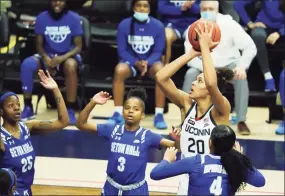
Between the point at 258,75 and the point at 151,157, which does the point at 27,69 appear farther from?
the point at 258,75

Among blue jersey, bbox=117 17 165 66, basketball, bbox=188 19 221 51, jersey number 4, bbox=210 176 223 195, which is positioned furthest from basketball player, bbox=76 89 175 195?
blue jersey, bbox=117 17 165 66

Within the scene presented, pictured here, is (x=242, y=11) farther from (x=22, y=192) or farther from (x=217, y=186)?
(x=217, y=186)

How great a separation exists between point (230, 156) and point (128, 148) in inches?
53.7

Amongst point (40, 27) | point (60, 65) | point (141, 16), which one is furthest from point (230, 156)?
point (40, 27)

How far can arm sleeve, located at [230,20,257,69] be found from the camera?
8602mm

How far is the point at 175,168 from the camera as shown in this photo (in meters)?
4.55

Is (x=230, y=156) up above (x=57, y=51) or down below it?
above

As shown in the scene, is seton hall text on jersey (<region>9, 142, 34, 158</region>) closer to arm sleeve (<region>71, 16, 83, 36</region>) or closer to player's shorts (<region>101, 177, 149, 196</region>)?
player's shorts (<region>101, 177, 149, 196</region>)

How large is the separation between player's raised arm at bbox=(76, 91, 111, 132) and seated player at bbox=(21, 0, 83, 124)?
320 cm

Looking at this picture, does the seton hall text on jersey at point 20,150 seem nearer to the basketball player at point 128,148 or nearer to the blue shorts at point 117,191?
the basketball player at point 128,148

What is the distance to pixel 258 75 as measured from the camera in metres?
9.98

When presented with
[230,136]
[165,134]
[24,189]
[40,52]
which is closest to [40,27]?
[40,52]

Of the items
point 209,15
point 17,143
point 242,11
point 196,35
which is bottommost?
point 17,143

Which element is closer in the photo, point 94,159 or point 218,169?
point 218,169
